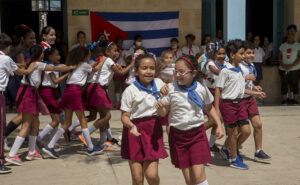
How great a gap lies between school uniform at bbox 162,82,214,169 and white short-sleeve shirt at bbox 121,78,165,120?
16cm

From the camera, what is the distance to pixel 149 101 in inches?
178

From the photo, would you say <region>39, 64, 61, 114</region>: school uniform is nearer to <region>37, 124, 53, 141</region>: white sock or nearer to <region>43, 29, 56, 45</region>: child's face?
<region>37, 124, 53, 141</region>: white sock

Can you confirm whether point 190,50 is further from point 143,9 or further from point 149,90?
point 149,90

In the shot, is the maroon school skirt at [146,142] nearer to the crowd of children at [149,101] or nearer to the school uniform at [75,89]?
the crowd of children at [149,101]

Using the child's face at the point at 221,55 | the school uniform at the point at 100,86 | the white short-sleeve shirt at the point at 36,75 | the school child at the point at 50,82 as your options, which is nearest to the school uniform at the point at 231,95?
the child's face at the point at 221,55

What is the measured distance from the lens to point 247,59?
6.30m

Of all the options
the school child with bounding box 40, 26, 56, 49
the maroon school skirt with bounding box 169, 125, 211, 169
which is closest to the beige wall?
the school child with bounding box 40, 26, 56, 49

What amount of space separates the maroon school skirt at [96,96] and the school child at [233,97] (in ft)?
5.61

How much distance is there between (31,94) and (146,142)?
271 centimetres

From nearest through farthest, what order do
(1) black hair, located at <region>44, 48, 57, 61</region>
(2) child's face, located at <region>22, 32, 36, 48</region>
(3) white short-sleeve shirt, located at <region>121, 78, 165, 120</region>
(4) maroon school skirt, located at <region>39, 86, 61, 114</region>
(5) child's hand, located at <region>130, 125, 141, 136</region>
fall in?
1. (5) child's hand, located at <region>130, 125, 141, 136</region>
2. (3) white short-sleeve shirt, located at <region>121, 78, 165, 120</region>
3. (1) black hair, located at <region>44, 48, 57, 61</region>
4. (4) maroon school skirt, located at <region>39, 86, 61, 114</region>
5. (2) child's face, located at <region>22, 32, 36, 48</region>

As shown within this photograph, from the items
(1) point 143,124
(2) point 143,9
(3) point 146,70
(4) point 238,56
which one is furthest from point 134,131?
(2) point 143,9

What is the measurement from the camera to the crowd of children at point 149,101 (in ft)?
14.6

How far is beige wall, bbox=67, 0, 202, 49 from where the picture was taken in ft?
39.8

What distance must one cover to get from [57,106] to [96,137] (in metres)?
1.52
